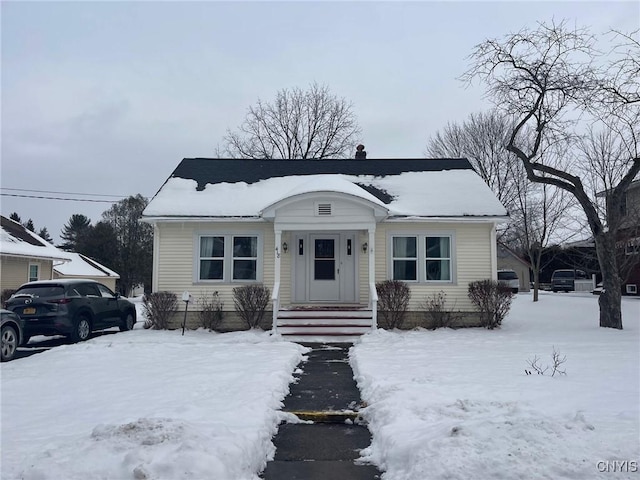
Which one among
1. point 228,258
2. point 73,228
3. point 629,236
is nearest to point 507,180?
point 629,236

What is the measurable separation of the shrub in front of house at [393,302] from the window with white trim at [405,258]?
0.72 metres

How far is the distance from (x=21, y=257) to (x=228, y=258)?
12.0 m

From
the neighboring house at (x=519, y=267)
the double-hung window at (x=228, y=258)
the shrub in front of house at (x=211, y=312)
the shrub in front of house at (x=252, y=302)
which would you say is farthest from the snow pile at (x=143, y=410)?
the neighboring house at (x=519, y=267)

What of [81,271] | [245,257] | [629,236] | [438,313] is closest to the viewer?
[438,313]

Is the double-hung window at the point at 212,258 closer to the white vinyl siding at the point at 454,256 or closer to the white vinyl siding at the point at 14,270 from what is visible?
the white vinyl siding at the point at 454,256

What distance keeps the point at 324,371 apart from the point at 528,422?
15.5 feet

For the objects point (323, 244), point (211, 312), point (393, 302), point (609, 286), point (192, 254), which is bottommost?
point (211, 312)

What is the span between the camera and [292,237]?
15211 mm

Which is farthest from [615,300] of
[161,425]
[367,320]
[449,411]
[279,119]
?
[279,119]

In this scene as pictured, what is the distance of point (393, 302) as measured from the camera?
13898 mm

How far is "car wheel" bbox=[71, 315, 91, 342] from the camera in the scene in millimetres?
12055

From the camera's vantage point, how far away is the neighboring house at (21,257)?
21139 mm

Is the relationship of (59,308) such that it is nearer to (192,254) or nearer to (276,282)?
(192,254)

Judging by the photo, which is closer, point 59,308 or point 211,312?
point 59,308
